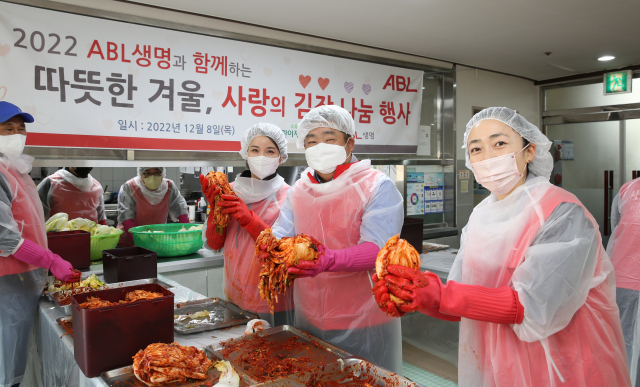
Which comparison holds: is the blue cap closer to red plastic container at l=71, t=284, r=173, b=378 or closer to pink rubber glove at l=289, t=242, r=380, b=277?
red plastic container at l=71, t=284, r=173, b=378

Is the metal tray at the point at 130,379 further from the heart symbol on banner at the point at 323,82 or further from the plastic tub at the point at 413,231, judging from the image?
the heart symbol on banner at the point at 323,82

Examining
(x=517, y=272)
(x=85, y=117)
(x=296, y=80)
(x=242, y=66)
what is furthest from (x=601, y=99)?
(x=85, y=117)

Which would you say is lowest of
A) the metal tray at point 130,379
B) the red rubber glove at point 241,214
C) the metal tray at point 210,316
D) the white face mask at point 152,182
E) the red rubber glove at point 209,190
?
the metal tray at point 130,379

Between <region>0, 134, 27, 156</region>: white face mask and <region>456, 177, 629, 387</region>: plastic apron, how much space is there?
94.6 inches

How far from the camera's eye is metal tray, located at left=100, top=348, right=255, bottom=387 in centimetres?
139

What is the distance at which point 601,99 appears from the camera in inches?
209

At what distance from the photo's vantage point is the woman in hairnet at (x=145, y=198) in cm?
440

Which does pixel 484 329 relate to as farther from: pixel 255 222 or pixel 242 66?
pixel 242 66

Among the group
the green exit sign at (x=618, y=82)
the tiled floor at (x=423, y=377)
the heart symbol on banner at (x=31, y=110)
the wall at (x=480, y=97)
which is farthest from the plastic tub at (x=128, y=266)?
Answer: the green exit sign at (x=618, y=82)

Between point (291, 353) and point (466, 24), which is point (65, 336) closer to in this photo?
point (291, 353)

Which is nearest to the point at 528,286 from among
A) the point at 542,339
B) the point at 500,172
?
the point at 542,339

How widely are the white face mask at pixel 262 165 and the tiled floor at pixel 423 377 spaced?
2.02 meters

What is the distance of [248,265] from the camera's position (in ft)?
8.04

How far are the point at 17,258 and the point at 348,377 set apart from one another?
1884mm
